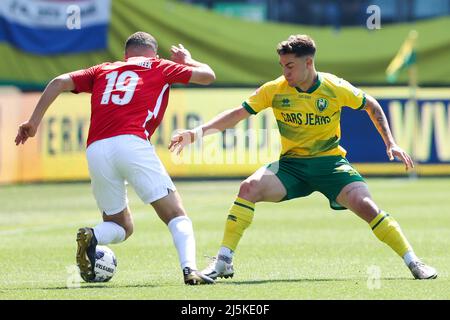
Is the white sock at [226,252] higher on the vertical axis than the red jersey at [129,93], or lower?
lower

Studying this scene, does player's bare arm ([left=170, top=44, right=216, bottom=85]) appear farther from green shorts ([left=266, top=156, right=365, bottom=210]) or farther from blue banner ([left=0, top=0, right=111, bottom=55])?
blue banner ([left=0, top=0, right=111, bottom=55])

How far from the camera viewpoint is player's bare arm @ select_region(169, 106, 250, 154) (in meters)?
9.26

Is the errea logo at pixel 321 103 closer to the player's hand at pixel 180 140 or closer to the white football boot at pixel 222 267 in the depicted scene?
the player's hand at pixel 180 140

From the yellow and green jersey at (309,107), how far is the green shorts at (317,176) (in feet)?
0.27

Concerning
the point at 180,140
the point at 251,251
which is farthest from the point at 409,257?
the point at 251,251

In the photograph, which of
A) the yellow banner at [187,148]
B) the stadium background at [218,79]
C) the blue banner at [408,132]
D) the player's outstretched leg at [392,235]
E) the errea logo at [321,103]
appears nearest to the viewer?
the player's outstretched leg at [392,235]

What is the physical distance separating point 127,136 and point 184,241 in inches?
35.8

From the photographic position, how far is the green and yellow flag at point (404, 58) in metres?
27.3

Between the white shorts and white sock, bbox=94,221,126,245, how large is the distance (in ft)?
0.89

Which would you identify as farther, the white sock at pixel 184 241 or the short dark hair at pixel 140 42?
the short dark hair at pixel 140 42

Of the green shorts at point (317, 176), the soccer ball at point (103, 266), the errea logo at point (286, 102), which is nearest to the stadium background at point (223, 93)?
the green shorts at point (317, 176)

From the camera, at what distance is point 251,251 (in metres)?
12.2
